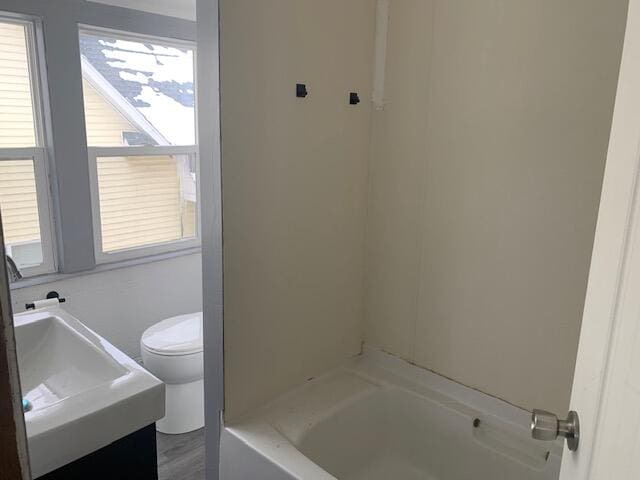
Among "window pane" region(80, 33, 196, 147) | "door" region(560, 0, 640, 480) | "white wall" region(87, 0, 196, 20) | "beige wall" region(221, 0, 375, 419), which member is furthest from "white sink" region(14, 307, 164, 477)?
"white wall" region(87, 0, 196, 20)

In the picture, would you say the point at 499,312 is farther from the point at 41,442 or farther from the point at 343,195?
the point at 41,442

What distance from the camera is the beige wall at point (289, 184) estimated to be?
1321 mm

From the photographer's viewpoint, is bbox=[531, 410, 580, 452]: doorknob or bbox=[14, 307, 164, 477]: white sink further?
bbox=[14, 307, 164, 477]: white sink

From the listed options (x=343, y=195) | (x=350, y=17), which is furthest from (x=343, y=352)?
(x=350, y=17)

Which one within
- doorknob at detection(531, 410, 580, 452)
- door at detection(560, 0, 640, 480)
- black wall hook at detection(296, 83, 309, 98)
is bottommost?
doorknob at detection(531, 410, 580, 452)

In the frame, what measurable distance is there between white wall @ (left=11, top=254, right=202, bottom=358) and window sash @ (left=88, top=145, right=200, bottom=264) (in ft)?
0.26

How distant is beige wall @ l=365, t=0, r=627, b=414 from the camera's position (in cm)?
130

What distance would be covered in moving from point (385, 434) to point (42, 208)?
2051 mm

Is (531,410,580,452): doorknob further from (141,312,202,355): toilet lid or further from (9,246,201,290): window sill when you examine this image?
(9,246,201,290): window sill

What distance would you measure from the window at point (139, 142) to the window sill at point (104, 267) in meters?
0.04

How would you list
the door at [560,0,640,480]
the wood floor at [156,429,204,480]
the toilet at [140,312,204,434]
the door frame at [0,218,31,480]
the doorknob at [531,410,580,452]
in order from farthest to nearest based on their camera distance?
the toilet at [140,312,204,434]
the wood floor at [156,429,204,480]
the doorknob at [531,410,580,452]
the door at [560,0,640,480]
the door frame at [0,218,31,480]

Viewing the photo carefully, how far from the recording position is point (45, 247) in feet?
8.46

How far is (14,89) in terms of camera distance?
240 centimetres

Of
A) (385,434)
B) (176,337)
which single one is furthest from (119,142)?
(385,434)
